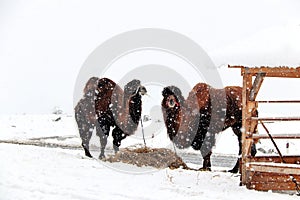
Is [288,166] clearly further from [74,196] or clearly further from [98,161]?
[98,161]

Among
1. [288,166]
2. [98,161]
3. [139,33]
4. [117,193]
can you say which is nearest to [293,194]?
[288,166]

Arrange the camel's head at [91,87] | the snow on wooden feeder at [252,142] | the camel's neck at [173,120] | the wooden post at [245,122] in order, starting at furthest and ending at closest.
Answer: the camel's head at [91,87] → the camel's neck at [173,120] → the wooden post at [245,122] → the snow on wooden feeder at [252,142]

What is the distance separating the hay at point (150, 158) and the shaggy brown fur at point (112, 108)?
186 centimetres

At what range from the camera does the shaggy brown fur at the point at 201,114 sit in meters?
10.7

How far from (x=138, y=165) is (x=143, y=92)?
302 cm

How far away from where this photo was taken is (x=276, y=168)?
721 centimetres

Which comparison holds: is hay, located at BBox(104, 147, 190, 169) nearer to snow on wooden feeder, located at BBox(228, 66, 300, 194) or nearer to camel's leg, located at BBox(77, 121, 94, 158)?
camel's leg, located at BBox(77, 121, 94, 158)

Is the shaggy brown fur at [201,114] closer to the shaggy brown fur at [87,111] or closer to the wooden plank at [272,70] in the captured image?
the shaggy brown fur at [87,111]

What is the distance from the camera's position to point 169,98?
10.9 m

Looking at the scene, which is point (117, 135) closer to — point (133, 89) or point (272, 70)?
point (133, 89)

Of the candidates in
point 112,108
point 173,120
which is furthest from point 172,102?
point 112,108

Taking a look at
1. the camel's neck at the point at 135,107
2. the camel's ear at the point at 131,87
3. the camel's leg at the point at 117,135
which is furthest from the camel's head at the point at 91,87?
the camel's leg at the point at 117,135

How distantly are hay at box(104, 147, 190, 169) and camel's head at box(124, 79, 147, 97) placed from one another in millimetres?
2132

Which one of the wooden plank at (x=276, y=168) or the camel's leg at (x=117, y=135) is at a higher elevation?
the camel's leg at (x=117, y=135)
